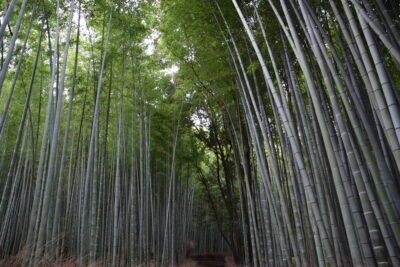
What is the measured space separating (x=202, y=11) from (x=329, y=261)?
328 centimetres

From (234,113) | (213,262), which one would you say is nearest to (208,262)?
(213,262)

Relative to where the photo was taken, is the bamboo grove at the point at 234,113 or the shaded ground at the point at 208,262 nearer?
the bamboo grove at the point at 234,113

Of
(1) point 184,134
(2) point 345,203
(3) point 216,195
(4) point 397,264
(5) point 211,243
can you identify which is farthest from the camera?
(5) point 211,243

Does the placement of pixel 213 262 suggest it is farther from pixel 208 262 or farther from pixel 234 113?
pixel 234 113

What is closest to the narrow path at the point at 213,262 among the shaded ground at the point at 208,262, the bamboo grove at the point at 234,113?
the shaded ground at the point at 208,262

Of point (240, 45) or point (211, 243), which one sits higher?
point (240, 45)

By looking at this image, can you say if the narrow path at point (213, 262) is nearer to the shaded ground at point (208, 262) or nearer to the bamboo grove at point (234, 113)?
the shaded ground at point (208, 262)

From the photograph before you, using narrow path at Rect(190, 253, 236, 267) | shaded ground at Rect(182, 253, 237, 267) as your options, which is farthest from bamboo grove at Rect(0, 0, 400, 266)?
narrow path at Rect(190, 253, 236, 267)

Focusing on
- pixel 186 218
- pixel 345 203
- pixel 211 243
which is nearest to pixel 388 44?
pixel 345 203

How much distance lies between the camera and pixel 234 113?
18.6 feet

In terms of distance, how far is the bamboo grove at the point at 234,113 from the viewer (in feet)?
5.41

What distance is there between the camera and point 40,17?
380cm

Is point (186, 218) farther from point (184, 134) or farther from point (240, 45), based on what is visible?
point (240, 45)

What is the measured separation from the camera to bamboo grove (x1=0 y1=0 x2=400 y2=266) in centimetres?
165
